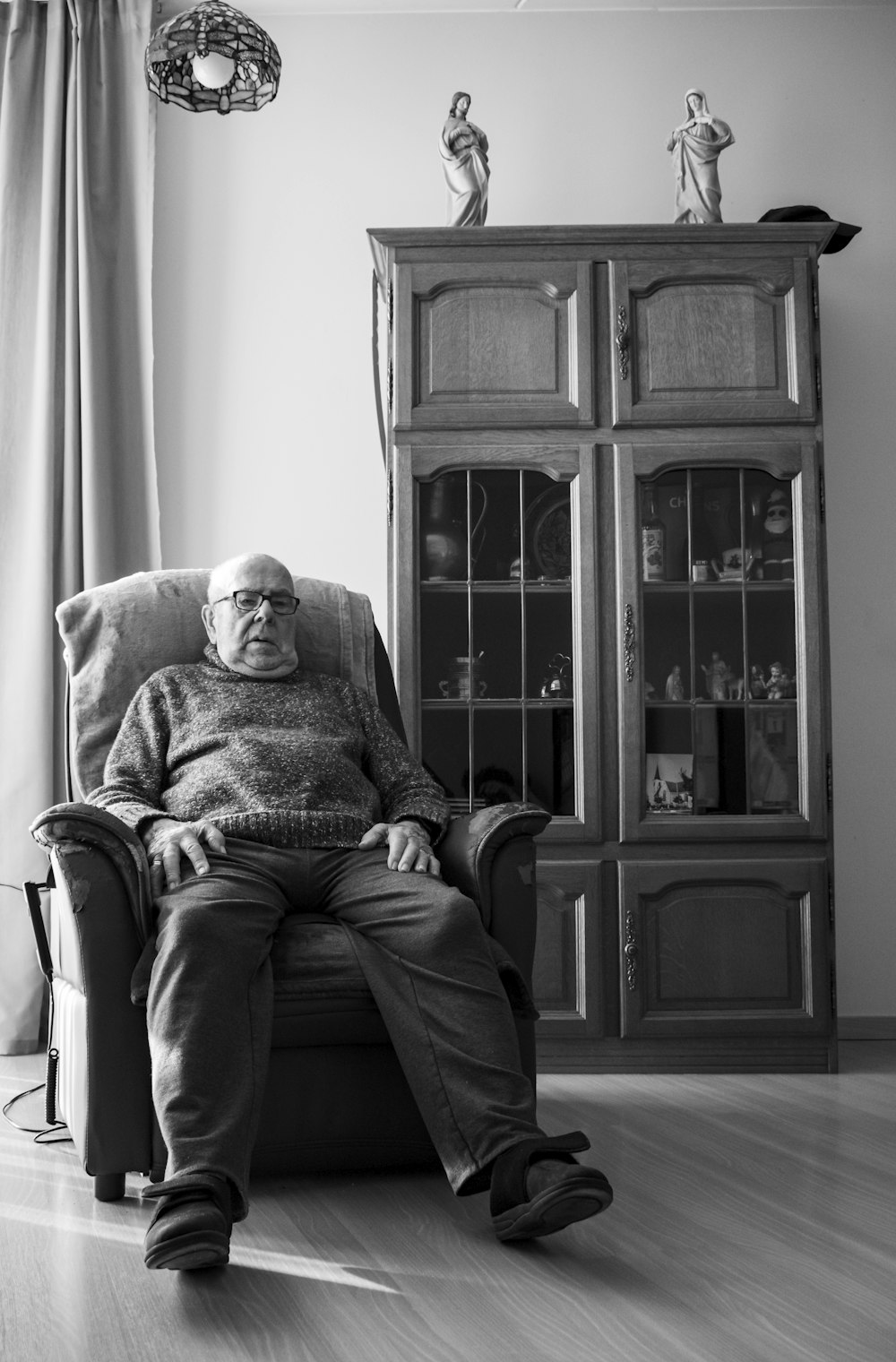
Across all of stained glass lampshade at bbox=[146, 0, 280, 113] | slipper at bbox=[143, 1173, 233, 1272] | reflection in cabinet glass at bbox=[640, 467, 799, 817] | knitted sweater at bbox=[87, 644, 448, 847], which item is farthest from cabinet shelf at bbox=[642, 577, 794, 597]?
slipper at bbox=[143, 1173, 233, 1272]

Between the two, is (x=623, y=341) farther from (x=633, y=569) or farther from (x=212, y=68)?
(x=212, y=68)

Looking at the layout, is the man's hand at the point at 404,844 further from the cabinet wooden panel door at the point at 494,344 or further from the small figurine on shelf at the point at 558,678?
the cabinet wooden panel door at the point at 494,344

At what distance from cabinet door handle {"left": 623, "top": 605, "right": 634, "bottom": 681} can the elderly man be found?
76 cm

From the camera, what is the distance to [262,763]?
2340mm

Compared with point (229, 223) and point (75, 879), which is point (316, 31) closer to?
point (229, 223)

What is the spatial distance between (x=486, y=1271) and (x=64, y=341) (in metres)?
2.67

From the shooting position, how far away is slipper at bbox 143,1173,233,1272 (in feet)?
5.03

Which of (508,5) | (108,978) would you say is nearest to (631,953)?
(108,978)

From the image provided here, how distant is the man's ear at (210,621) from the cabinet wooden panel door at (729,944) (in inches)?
44.7

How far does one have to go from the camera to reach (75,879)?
1929 mm

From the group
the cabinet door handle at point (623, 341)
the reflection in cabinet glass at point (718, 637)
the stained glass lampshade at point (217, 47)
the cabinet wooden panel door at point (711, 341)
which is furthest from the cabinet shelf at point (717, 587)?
the stained glass lampshade at point (217, 47)

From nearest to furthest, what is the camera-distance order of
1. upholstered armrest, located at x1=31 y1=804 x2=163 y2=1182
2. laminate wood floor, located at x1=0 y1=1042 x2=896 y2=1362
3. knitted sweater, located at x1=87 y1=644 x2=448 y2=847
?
laminate wood floor, located at x1=0 y1=1042 x2=896 y2=1362
upholstered armrest, located at x1=31 y1=804 x2=163 y2=1182
knitted sweater, located at x1=87 y1=644 x2=448 y2=847

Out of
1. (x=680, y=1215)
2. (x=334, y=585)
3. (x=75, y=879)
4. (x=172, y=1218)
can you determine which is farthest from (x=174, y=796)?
(x=680, y=1215)

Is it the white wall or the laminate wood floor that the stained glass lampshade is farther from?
the laminate wood floor
